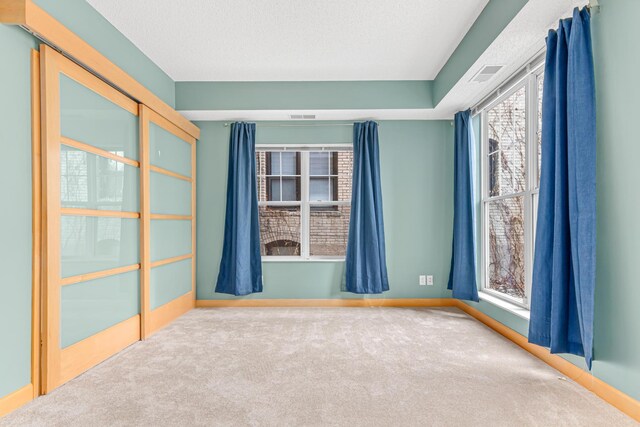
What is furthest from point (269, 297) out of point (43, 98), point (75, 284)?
point (43, 98)

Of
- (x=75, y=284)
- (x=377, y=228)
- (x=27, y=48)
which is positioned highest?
(x=27, y=48)

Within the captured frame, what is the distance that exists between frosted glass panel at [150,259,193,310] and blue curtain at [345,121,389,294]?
6.33 ft

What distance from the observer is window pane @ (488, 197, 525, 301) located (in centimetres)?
329

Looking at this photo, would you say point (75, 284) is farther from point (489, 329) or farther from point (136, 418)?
point (489, 329)

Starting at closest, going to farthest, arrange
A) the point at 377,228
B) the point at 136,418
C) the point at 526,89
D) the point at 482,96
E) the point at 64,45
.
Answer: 1. the point at 136,418
2. the point at 64,45
3. the point at 526,89
4. the point at 482,96
5. the point at 377,228

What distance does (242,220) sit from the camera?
13.8ft

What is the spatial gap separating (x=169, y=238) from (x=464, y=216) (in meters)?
3.19

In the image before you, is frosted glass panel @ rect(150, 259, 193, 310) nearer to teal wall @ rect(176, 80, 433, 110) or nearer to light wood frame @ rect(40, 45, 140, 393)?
light wood frame @ rect(40, 45, 140, 393)

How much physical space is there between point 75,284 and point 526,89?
377 cm

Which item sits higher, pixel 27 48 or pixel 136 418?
pixel 27 48

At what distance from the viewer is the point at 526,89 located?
293cm

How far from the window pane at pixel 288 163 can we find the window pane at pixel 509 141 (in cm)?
234

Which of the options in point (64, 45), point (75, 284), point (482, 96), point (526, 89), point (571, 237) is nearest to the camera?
point (571, 237)

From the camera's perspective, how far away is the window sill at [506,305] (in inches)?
113
